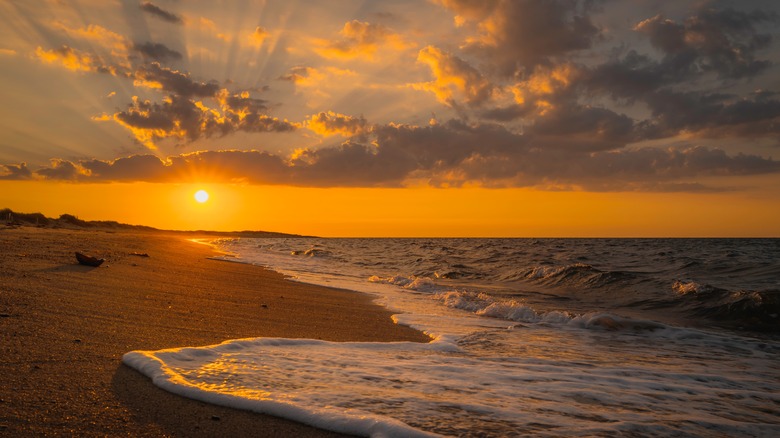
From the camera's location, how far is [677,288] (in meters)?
16.2

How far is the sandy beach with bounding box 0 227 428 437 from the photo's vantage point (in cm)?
336

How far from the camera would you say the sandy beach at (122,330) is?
11.0 feet

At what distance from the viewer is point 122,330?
5.73m

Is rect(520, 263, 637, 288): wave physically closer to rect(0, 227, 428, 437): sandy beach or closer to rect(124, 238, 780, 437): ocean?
rect(124, 238, 780, 437): ocean

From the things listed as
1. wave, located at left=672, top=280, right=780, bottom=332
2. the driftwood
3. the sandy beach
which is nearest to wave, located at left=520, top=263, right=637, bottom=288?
wave, located at left=672, top=280, right=780, bottom=332

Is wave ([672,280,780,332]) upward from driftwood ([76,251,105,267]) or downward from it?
downward

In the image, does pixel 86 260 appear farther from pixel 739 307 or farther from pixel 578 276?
pixel 578 276

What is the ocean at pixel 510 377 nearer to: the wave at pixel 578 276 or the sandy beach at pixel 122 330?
the sandy beach at pixel 122 330

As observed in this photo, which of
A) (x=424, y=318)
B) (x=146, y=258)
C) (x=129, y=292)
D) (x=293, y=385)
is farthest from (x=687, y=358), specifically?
(x=146, y=258)

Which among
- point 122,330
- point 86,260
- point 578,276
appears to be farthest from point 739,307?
point 86,260

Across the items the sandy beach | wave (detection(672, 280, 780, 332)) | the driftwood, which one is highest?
the driftwood

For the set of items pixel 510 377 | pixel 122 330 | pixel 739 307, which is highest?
pixel 122 330

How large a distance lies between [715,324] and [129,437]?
40.6 feet

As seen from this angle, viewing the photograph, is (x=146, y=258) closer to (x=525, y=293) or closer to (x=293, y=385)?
(x=525, y=293)
